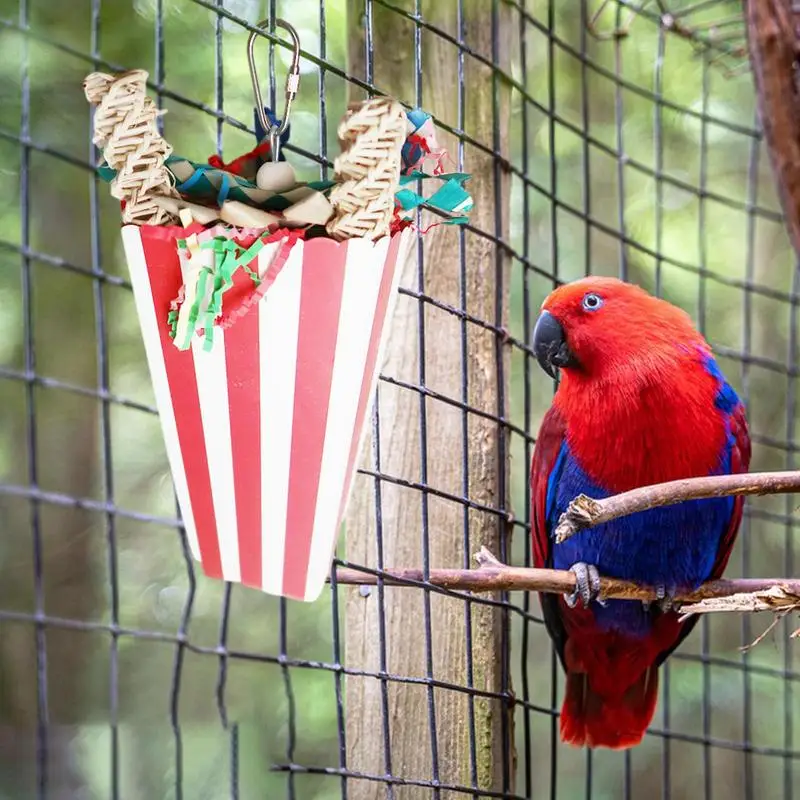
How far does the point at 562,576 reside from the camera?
203 centimetres

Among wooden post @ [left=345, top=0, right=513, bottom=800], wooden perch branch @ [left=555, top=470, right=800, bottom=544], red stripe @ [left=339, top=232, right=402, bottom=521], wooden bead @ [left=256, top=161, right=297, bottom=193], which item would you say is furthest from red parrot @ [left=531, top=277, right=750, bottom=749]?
wooden bead @ [left=256, top=161, right=297, bottom=193]

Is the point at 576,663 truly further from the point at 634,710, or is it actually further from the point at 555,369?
the point at 555,369

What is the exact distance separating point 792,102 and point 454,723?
1.31m

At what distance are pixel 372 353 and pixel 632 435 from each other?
1.11 metres

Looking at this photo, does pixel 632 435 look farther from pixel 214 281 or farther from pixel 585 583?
pixel 214 281

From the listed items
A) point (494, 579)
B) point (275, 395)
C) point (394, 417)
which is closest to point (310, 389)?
point (275, 395)

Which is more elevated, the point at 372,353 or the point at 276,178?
the point at 276,178

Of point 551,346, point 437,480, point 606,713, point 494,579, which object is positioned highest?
point 551,346

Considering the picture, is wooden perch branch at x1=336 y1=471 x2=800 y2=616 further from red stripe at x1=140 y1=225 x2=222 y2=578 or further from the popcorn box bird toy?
red stripe at x1=140 y1=225 x2=222 y2=578

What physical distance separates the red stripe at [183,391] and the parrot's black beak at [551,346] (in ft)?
3.93

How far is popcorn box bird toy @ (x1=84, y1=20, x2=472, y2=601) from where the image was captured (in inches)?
49.8

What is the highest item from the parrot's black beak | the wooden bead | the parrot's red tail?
the parrot's black beak

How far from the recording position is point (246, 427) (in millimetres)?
1328

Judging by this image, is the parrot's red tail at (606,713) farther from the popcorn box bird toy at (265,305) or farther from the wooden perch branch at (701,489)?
the popcorn box bird toy at (265,305)
